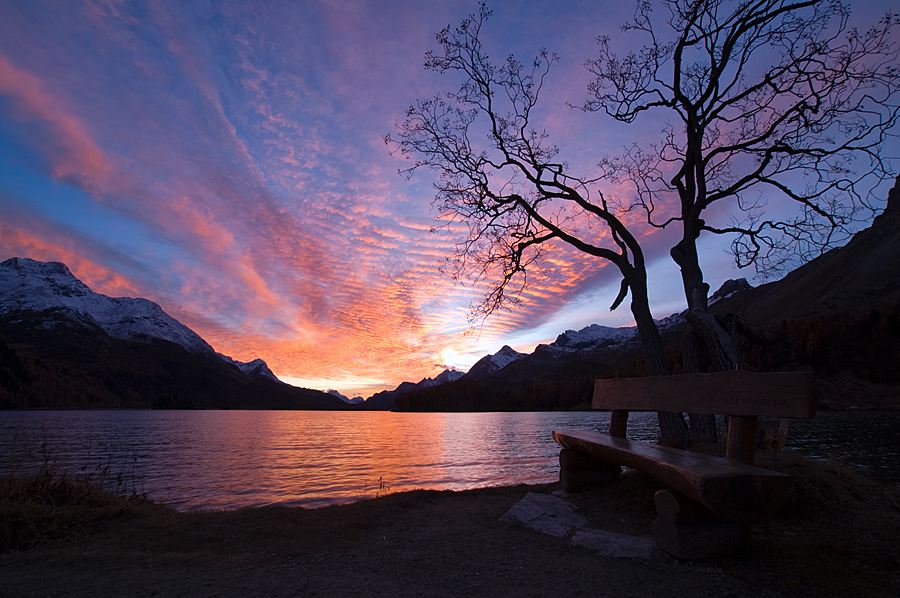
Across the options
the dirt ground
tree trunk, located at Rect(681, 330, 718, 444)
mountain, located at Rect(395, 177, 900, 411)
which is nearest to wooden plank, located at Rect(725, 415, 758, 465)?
the dirt ground

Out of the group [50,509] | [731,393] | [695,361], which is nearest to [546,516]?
[731,393]

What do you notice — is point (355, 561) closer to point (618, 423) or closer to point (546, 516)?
point (546, 516)

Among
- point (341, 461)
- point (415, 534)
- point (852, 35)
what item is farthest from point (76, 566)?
point (341, 461)

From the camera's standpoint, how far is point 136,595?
149 inches

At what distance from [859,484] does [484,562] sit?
5330 mm

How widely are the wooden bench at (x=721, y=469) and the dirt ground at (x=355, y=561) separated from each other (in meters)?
0.30

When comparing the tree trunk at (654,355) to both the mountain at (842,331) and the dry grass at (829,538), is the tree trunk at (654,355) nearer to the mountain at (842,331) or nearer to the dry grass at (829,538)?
the mountain at (842,331)

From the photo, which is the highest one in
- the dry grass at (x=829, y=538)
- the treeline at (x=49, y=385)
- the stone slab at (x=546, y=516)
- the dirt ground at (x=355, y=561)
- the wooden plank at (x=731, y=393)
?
the treeline at (x=49, y=385)

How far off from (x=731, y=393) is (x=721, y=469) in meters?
1.06

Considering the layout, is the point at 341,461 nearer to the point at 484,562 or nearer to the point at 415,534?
the point at 415,534

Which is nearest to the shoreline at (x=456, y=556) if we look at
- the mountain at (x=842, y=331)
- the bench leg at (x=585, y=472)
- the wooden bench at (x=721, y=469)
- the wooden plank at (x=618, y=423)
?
the wooden bench at (x=721, y=469)

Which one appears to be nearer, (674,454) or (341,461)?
(674,454)

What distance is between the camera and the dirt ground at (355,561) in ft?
12.8

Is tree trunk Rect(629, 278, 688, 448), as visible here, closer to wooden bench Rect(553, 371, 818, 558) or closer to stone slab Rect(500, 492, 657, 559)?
stone slab Rect(500, 492, 657, 559)
